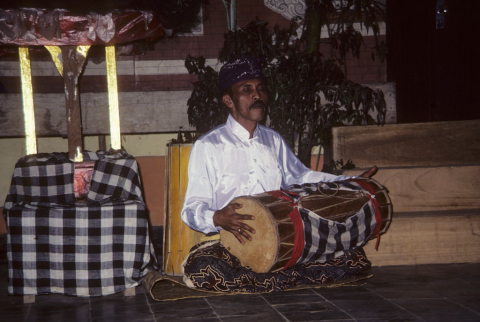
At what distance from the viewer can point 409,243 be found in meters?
4.55

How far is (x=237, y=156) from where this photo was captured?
381 centimetres

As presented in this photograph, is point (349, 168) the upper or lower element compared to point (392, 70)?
lower

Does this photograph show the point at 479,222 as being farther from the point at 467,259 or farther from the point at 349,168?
the point at 349,168

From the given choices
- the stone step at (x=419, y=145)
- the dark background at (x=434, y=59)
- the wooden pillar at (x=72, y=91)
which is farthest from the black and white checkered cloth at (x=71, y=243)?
the dark background at (x=434, y=59)

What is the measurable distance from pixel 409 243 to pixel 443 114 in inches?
102

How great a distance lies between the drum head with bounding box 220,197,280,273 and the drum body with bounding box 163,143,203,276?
0.75 metres

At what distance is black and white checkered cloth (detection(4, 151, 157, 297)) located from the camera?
12.1 ft

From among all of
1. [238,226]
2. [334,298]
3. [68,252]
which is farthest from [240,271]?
[68,252]

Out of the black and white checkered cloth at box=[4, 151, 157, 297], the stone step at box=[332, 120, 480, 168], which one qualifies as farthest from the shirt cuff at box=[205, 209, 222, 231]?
the stone step at box=[332, 120, 480, 168]

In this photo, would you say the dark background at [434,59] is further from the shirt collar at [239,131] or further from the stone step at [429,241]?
the shirt collar at [239,131]

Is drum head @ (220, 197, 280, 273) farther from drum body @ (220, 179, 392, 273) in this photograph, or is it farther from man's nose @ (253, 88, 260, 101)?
man's nose @ (253, 88, 260, 101)

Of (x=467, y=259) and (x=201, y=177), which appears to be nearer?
(x=201, y=177)

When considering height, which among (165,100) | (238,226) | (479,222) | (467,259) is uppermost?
(165,100)

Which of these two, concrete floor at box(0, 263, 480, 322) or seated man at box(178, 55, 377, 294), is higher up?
seated man at box(178, 55, 377, 294)
